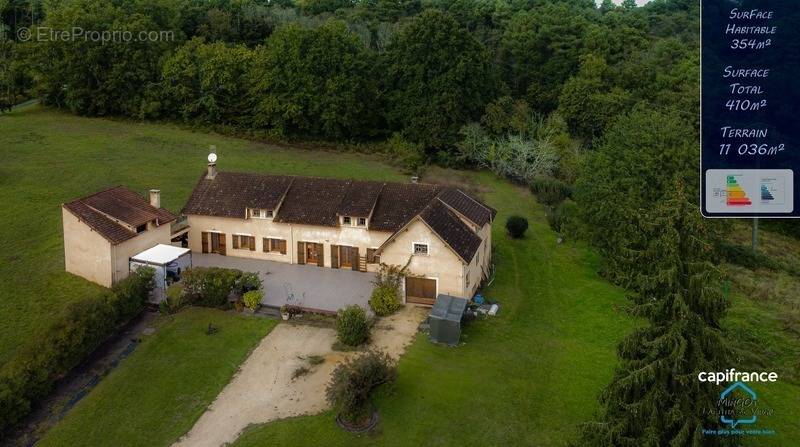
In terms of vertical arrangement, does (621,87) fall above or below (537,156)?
above

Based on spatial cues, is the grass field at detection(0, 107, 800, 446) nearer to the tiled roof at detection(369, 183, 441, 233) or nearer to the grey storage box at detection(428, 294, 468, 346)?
the grey storage box at detection(428, 294, 468, 346)

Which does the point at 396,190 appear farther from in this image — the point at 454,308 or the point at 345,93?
the point at 345,93

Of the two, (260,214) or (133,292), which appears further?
(260,214)

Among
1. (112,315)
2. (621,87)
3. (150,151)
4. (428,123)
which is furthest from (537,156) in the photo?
(112,315)

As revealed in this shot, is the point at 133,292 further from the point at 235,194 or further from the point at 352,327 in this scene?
the point at 235,194

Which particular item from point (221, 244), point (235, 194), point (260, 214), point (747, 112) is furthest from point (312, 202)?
point (747, 112)

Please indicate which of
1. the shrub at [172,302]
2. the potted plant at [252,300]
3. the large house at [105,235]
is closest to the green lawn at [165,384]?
the shrub at [172,302]
